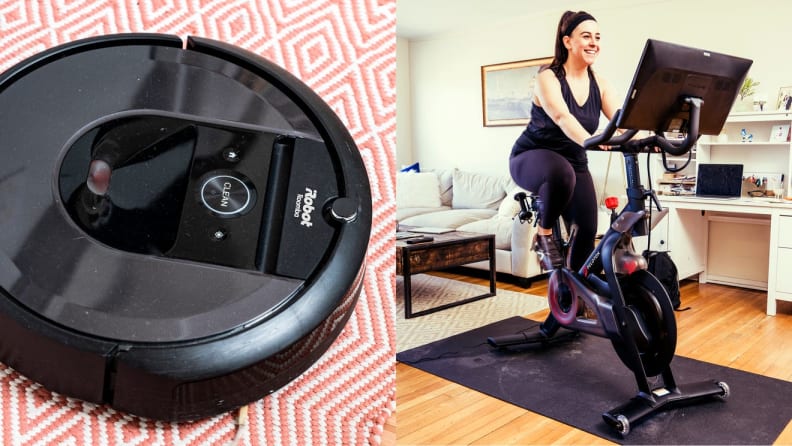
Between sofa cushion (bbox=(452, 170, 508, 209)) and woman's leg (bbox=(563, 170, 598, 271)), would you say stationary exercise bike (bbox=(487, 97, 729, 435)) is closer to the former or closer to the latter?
woman's leg (bbox=(563, 170, 598, 271))

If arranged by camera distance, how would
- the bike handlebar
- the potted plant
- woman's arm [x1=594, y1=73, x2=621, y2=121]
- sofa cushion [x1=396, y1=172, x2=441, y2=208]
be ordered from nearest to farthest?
1. the bike handlebar
2. woman's arm [x1=594, y1=73, x2=621, y2=121]
3. the potted plant
4. sofa cushion [x1=396, y1=172, x2=441, y2=208]

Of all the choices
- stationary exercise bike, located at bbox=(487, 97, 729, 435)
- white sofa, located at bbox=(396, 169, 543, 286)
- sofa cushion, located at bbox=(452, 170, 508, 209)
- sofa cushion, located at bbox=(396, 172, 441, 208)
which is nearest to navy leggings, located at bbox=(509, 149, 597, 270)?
stationary exercise bike, located at bbox=(487, 97, 729, 435)

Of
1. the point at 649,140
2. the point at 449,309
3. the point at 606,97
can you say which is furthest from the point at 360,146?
the point at 449,309

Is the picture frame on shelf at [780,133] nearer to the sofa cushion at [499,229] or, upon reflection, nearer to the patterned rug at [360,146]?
the sofa cushion at [499,229]

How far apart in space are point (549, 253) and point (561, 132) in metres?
0.44

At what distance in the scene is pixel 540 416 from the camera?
177 cm

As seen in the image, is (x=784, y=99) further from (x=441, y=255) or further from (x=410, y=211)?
(x=410, y=211)

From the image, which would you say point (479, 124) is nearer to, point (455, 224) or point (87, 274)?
point (455, 224)

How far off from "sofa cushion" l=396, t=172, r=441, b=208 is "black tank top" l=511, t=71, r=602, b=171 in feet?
7.97

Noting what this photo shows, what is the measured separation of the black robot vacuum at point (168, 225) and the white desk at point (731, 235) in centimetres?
296

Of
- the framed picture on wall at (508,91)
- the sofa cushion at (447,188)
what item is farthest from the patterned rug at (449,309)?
the framed picture on wall at (508,91)

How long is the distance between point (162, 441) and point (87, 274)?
0.14m

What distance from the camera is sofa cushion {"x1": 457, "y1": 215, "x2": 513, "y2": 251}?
139 inches

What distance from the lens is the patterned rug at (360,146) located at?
39 cm
